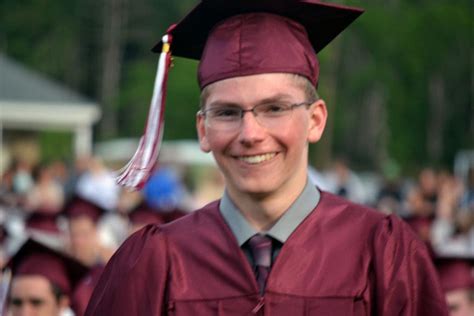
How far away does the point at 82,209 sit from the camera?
42.2 ft

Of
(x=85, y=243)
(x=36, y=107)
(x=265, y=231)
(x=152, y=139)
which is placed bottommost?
(x=36, y=107)

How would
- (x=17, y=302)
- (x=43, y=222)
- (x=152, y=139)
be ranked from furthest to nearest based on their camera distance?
1. (x=43, y=222)
2. (x=17, y=302)
3. (x=152, y=139)

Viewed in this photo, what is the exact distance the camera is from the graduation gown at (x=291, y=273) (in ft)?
12.6

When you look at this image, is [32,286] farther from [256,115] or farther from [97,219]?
[97,219]

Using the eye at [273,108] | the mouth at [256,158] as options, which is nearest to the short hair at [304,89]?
the eye at [273,108]

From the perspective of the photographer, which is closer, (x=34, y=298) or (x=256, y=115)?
(x=256, y=115)

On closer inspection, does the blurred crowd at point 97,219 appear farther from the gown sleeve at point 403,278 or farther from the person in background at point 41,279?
the gown sleeve at point 403,278

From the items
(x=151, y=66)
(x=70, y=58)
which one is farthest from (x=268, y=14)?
(x=70, y=58)

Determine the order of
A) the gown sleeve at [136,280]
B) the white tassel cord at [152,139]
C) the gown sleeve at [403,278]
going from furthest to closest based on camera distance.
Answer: the white tassel cord at [152,139]
the gown sleeve at [136,280]
the gown sleeve at [403,278]

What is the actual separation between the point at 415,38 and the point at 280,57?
36.0 m

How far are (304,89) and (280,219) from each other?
400 millimetres

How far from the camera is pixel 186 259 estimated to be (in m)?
3.96

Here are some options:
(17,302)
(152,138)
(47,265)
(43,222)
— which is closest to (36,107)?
(43,222)

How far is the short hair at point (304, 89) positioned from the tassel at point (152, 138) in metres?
0.26
